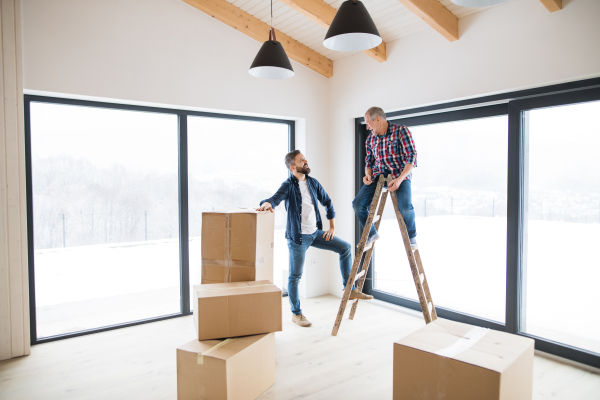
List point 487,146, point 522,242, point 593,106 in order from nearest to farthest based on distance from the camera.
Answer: point 593,106
point 522,242
point 487,146

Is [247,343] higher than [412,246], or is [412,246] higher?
[412,246]

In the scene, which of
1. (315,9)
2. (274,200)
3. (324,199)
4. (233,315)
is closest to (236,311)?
(233,315)

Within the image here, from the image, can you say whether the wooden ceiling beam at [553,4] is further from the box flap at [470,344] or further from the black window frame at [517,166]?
the box flap at [470,344]

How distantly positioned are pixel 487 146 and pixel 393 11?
1.40m

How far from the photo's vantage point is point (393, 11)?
3270 mm

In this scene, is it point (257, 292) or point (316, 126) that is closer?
point (257, 292)

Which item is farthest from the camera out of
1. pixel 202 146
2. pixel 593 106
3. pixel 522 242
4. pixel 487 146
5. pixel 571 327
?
pixel 202 146

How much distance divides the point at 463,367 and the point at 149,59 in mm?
3207

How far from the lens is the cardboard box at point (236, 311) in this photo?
7.07 ft

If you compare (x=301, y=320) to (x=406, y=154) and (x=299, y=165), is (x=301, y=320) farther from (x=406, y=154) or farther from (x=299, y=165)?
(x=406, y=154)

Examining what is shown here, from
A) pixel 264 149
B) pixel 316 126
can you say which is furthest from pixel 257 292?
pixel 316 126

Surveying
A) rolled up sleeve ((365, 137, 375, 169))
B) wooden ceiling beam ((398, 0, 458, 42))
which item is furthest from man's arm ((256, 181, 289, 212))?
wooden ceiling beam ((398, 0, 458, 42))

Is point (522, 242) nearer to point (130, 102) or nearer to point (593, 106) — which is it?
point (593, 106)

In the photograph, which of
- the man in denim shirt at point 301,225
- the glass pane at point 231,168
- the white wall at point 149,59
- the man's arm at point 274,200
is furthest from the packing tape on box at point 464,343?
the white wall at point 149,59
